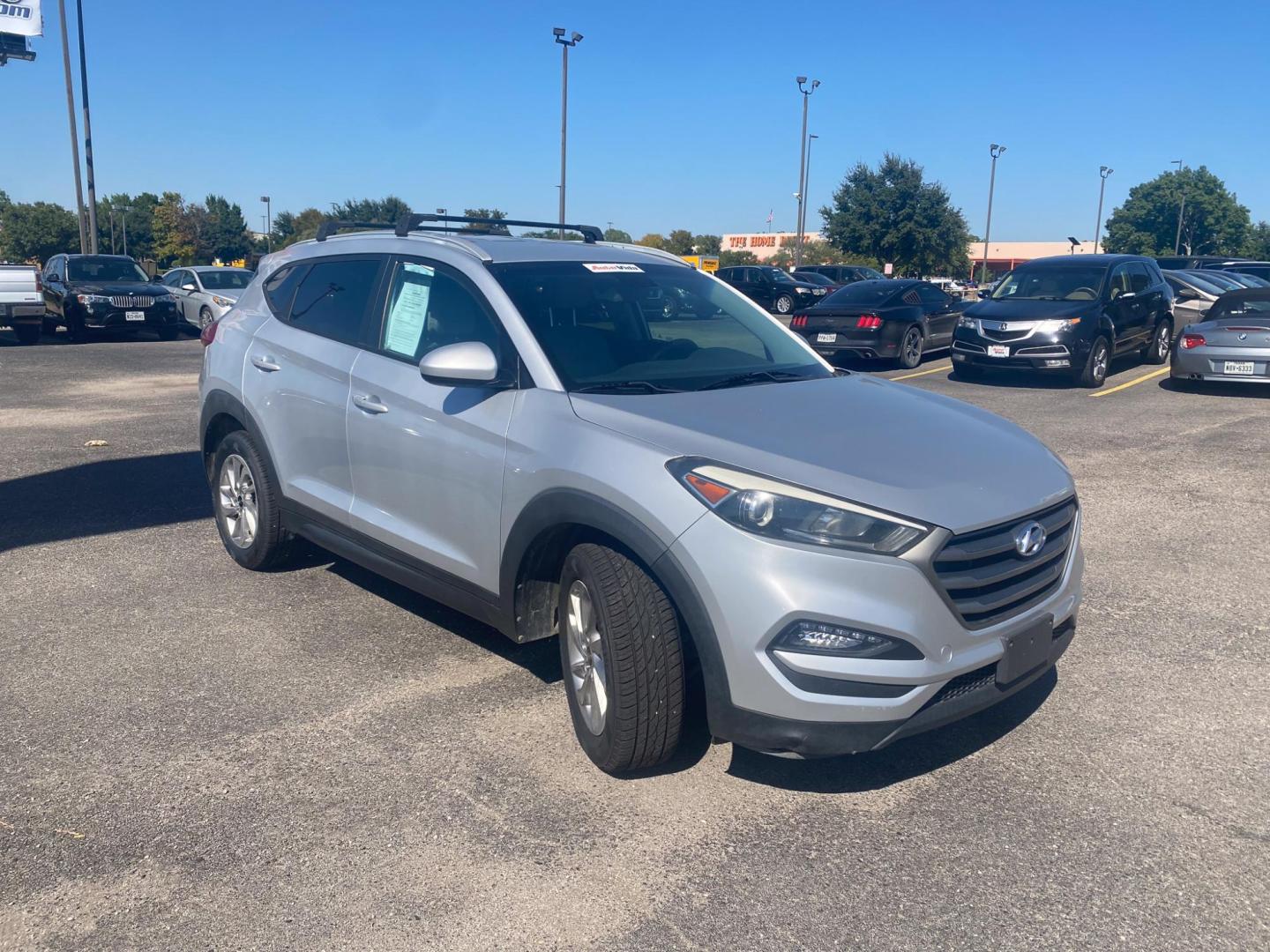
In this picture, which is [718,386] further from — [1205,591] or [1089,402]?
[1089,402]

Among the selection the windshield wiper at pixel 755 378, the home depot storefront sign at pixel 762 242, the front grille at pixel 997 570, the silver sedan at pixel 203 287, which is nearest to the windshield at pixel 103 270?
the silver sedan at pixel 203 287

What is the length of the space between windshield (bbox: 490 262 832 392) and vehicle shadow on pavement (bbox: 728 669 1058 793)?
4.52 feet

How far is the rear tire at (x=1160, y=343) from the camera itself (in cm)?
1672

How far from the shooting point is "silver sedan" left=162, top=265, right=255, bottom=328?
22.6 m

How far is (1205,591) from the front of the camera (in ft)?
18.5

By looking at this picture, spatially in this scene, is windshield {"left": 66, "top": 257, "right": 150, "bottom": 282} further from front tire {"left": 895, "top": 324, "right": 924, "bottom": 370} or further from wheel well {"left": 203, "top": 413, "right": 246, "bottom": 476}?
wheel well {"left": 203, "top": 413, "right": 246, "bottom": 476}

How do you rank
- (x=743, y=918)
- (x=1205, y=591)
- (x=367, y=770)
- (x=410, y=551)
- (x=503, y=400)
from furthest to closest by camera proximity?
(x=1205, y=591), (x=410, y=551), (x=503, y=400), (x=367, y=770), (x=743, y=918)

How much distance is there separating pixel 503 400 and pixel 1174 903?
260cm

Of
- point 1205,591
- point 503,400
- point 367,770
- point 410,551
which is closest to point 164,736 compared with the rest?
point 367,770

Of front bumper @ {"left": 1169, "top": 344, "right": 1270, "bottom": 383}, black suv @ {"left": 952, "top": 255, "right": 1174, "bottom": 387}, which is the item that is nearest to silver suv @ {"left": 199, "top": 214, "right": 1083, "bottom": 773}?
black suv @ {"left": 952, "top": 255, "right": 1174, "bottom": 387}

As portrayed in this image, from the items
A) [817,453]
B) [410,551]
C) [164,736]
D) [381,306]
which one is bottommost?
[164,736]

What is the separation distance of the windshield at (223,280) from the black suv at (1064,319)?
15704mm

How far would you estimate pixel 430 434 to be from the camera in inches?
167

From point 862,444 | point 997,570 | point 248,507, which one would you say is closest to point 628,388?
point 862,444
